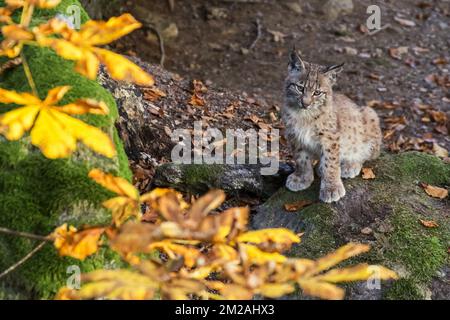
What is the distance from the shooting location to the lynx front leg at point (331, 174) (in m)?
4.89

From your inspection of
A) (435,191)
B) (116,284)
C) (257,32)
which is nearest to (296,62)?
(435,191)

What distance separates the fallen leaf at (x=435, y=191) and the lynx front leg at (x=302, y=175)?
95 cm

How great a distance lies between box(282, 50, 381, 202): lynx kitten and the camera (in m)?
5.07

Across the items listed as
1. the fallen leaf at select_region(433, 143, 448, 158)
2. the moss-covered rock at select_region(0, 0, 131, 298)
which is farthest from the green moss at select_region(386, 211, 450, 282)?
the fallen leaf at select_region(433, 143, 448, 158)

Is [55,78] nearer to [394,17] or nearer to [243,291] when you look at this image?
[243,291]

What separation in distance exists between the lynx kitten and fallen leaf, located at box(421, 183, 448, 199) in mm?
561

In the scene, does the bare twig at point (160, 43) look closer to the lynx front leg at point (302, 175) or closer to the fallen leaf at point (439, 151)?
the fallen leaf at point (439, 151)

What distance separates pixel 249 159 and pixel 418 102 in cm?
422

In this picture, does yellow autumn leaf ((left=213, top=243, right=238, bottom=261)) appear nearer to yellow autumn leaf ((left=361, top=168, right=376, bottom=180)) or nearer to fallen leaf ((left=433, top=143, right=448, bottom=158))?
yellow autumn leaf ((left=361, top=168, right=376, bottom=180))

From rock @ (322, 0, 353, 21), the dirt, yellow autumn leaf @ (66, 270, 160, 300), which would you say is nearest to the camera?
yellow autumn leaf @ (66, 270, 160, 300)

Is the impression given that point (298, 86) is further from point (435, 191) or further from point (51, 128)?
point (51, 128)

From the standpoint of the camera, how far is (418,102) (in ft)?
29.6
